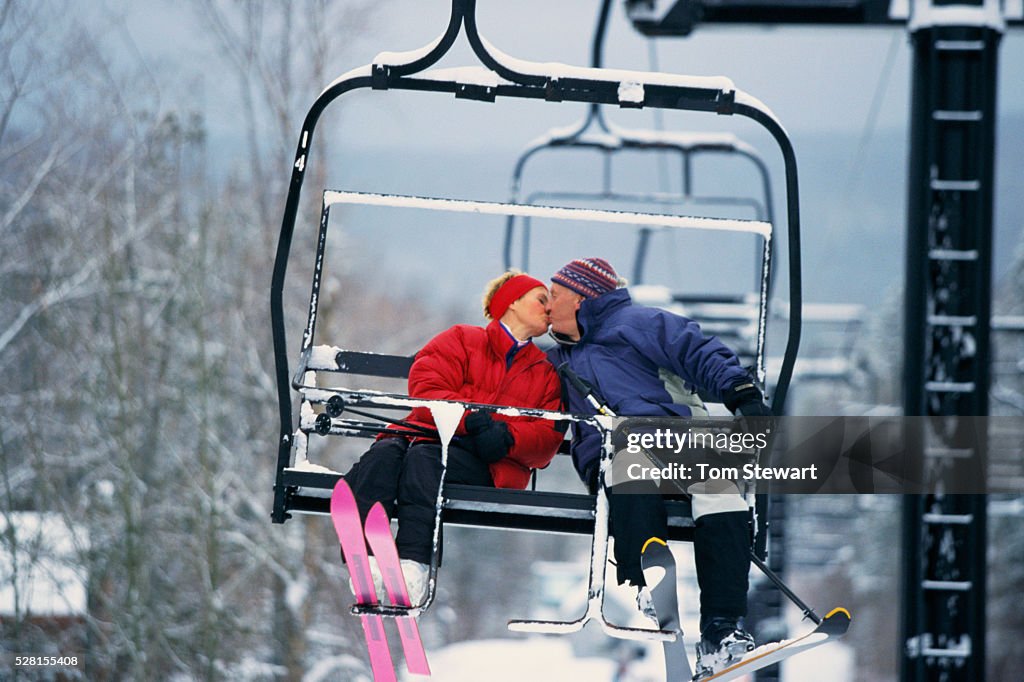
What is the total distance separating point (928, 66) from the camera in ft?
15.8

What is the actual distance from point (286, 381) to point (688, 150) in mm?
4964

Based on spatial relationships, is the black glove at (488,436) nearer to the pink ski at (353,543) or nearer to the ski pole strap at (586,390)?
the ski pole strap at (586,390)

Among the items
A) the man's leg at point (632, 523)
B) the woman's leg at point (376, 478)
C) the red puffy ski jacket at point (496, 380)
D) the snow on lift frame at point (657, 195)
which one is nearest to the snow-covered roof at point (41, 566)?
the snow on lift frame at point (657, 195)

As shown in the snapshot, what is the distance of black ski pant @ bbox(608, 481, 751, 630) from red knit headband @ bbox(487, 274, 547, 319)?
2.56ft

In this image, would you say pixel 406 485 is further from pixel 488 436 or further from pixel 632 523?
pixel 632 523

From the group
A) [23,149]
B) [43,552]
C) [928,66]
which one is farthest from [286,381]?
[23,149]

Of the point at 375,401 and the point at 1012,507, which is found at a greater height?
the point at 375,401

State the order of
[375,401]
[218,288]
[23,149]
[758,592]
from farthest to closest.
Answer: [218,288]
[23,149]
[758,592]
[375,401]

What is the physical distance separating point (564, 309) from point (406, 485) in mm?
778

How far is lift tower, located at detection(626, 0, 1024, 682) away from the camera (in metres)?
4.79

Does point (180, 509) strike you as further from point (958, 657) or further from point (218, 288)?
point (958, 657)

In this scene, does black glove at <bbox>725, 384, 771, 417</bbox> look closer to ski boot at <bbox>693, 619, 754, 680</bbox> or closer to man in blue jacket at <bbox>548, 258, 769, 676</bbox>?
man in blue jacket at <bbox>548, 258, 769, 676</bbox>

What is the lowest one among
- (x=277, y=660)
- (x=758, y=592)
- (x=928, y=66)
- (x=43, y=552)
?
(x=277, y=660)

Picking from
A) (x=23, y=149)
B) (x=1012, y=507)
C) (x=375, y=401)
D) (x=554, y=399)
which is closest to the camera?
(x=375, y=401)
